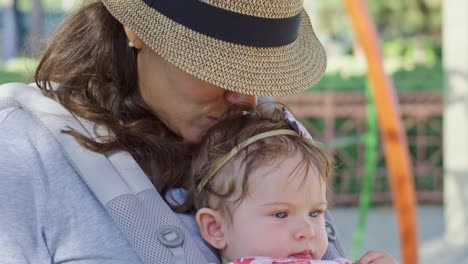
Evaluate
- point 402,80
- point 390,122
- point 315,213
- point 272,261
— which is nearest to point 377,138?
point 402,80

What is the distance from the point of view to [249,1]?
87.7 inches

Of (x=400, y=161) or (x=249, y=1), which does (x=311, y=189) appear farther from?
(x=400, y=161)

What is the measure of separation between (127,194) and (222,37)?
0.39m

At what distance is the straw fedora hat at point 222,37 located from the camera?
2.23m

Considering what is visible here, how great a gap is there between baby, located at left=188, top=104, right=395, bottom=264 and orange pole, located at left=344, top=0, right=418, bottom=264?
7.70 ft

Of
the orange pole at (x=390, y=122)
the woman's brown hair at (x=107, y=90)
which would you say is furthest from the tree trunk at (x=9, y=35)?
the woman's brown hair at (x=107, y=90)

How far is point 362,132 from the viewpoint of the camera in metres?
9.37

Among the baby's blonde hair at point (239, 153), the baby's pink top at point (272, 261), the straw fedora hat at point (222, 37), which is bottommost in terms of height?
the baby's pink top at point (272, 261)

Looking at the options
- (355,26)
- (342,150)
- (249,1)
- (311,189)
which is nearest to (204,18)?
(249,1)

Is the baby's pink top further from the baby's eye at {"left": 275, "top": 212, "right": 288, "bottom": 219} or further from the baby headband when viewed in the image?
the baby headband

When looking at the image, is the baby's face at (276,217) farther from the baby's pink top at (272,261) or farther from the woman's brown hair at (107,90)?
the woman's brown hair at (107,90)

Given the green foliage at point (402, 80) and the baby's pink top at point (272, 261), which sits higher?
the baby's pink top at point (272, 261)

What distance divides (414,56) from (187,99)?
628 inches

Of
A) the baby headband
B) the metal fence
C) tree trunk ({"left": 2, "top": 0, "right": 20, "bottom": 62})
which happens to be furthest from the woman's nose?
tree trunk ({"left": 2, "top": 0, "right": 20, "bottom": 62})
